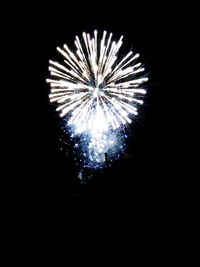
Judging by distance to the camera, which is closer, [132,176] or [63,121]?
[63,121]

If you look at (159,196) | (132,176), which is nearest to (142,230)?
(159,196)

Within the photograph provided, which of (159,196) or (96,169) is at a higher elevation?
(96,169)

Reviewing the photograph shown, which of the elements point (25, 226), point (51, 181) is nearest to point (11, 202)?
point (25, 226)

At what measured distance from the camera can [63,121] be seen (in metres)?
16.0

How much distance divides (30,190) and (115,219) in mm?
5625

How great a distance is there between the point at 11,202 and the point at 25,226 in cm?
126

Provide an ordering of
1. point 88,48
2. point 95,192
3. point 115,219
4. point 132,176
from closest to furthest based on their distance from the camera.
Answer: point 88,48
point 115,219
point 95,192
point 132,176

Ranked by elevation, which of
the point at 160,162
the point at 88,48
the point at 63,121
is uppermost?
the point at 63,121

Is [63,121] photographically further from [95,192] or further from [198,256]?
[198,256]

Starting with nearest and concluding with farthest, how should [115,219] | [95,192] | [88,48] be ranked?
[88,48]
[115,219]
[95,192]

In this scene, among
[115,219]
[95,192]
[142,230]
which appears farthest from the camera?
[95,192]

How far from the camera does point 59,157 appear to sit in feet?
56.2

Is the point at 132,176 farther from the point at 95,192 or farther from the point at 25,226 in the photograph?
the point at 25,226

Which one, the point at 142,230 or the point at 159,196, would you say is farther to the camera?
the point at 159,196
